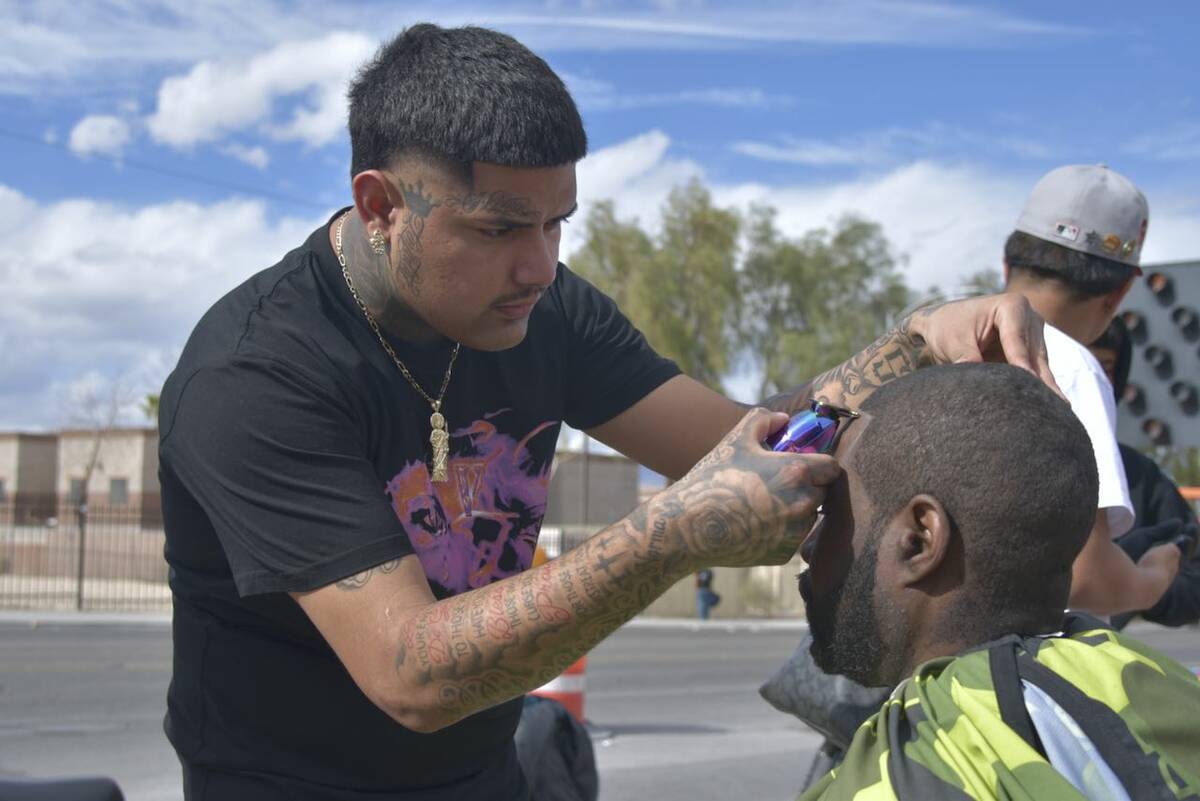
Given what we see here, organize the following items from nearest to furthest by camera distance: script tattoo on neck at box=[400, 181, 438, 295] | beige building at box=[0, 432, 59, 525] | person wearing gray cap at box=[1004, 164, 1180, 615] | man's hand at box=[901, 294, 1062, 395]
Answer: script tattoo on neck at box=[400, 181, 438, 295] < man's hand at box=[901, 294, 1062, 395] < person wearing gray cap at box=[1004, 164, 1180, 615] < beige building at box=[0, 432, 59, 525]

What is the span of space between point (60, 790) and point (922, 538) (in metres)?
1.71

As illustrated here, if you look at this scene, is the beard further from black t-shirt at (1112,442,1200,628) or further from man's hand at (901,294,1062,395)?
black t-shirt at (1112,442,1200,628)

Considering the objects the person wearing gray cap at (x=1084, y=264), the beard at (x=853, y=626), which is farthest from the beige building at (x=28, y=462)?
the beard at (x=853, y=626)

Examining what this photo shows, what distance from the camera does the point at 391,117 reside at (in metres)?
2.38

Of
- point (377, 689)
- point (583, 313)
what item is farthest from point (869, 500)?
point (583, 313)

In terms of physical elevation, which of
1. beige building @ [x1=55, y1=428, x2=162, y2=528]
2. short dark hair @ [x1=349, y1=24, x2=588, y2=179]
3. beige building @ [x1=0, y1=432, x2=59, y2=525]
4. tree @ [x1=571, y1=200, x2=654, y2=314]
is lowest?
beige building @ [x1=0, y1=432, x2=59, y2=525]

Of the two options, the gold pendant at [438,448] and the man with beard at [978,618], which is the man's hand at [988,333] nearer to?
the man with beard at [978,618]

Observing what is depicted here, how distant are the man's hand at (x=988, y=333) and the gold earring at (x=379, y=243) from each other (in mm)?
1027

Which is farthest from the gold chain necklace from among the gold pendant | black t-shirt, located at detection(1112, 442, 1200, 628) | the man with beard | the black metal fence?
the black metal fence

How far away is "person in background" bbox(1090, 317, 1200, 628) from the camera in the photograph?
13.7 ft

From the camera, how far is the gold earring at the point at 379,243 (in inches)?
97.7

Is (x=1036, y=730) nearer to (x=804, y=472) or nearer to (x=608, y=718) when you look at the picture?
(x=804, y=472)

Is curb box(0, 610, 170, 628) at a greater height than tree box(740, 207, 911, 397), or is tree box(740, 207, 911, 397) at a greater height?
tree box(740, 207, 911, 397)

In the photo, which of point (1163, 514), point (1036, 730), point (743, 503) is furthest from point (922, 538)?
point (1163, 514)
